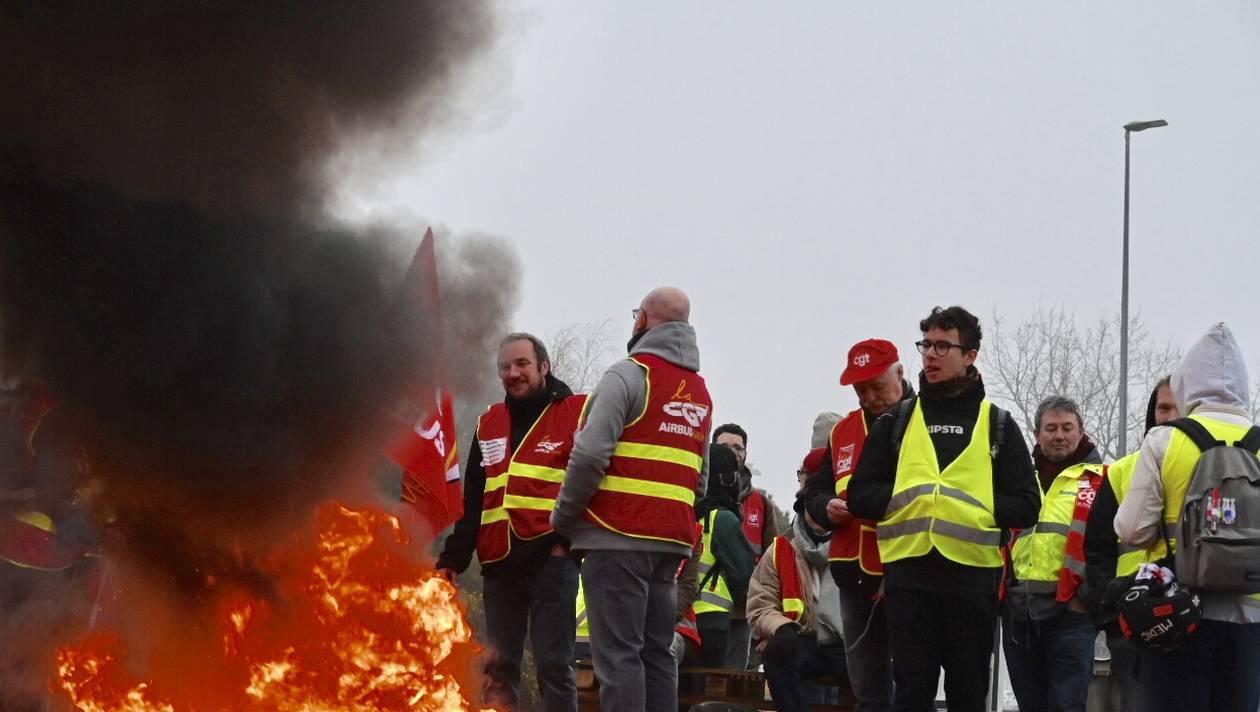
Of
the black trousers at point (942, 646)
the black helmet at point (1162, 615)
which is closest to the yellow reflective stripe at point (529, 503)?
the black trousers at point (942, 646)

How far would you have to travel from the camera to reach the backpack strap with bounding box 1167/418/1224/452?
20.5 feet

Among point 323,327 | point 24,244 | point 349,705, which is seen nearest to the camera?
point 349,705

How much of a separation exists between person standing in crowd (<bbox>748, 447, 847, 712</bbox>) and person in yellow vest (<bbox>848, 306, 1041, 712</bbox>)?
2.34 meters

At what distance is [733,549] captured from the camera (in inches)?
Result: 400

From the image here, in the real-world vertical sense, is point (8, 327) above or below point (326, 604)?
above

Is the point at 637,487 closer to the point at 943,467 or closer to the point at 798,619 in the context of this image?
the point at 943,467

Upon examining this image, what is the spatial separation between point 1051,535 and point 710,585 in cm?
265

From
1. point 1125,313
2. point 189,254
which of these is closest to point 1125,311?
point 1125,313

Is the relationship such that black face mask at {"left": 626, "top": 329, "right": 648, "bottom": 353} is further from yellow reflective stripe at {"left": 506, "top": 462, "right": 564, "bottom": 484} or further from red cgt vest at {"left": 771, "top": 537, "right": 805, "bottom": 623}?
red cgt vest at {"left": 771, "top": 537, "right": 805, "bottom": 623}

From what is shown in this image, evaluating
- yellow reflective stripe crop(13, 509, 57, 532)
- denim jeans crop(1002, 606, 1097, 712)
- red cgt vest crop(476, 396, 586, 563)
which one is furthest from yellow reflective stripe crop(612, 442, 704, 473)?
yellow reflective stripe crop(13, 509, 57, 532)

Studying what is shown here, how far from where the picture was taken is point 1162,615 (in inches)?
236

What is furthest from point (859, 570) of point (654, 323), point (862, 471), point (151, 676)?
point (151, 676)

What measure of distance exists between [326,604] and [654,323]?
217cm

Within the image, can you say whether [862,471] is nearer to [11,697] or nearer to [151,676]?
[151,676]
